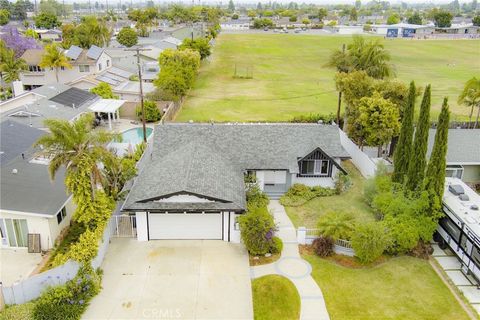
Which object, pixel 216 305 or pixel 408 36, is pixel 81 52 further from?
pixel 408 36

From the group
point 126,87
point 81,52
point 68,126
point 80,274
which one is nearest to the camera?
point 80,274

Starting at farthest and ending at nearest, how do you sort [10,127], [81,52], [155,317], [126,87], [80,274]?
[81,52] → [126,87] → [10,127] → [80,274] → [155,317]

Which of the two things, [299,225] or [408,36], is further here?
[408,36]

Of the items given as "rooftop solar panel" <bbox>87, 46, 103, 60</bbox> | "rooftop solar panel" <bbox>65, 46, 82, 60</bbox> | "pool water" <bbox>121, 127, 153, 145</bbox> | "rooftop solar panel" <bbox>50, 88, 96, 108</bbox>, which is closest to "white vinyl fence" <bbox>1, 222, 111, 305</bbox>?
"pool water" <bbox>121, 127, 153, 145</bbox>

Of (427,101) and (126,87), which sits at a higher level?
(427,101)

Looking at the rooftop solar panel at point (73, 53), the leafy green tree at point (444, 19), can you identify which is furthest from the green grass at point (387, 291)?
the leafy green tree at point (444, 19)

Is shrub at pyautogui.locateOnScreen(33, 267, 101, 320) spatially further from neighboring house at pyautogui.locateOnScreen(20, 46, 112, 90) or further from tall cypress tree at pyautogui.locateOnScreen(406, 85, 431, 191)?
neighboring house at pyautogui.locateOnScreen(20, 46, 112, 90)

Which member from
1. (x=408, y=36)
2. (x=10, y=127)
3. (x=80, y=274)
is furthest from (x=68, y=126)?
(x=408, y=36)
